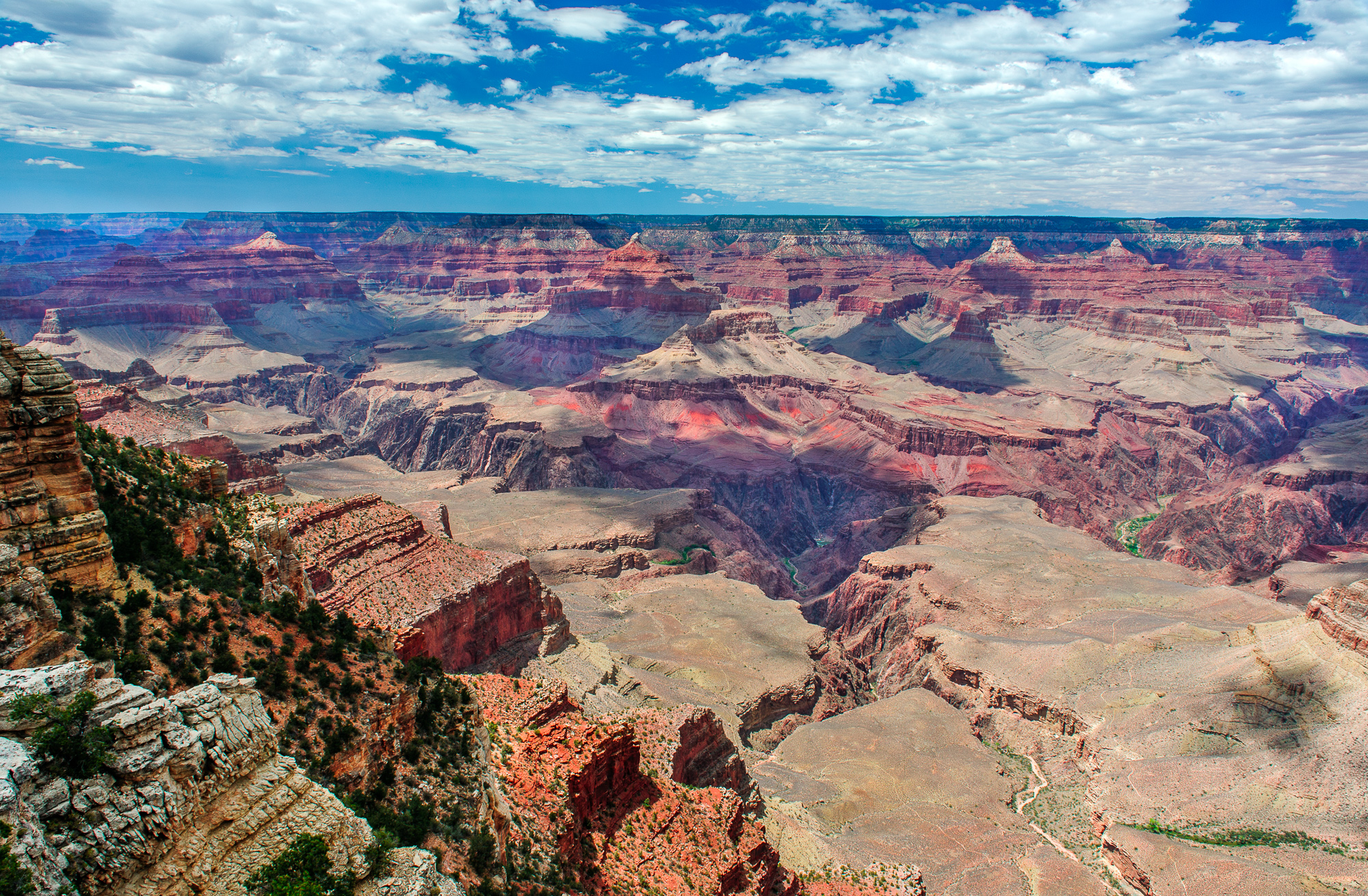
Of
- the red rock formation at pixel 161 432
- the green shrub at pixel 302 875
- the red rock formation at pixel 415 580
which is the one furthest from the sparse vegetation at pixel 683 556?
the green shrub at pixel 302 875

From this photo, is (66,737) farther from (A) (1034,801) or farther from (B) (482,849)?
(A) (1034,801)

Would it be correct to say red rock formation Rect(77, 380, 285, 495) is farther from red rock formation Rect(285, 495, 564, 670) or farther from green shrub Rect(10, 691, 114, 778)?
green shrub Rect(10, 691, 114, 778)

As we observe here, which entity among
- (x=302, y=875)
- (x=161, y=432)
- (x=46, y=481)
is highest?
(x=46, y=481)

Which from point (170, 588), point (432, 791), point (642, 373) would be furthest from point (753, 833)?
point (642, 373)

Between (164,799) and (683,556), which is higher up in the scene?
(164,799)

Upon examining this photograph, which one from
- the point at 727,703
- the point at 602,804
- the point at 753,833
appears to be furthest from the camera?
the point at 727,703

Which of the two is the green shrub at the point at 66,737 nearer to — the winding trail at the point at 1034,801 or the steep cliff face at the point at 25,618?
the steep cliff face at the point at 25,618

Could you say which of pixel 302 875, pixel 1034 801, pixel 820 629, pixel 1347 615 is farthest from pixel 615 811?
pixel 1347 615

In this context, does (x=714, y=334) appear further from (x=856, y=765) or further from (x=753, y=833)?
(x=753, y=833)
